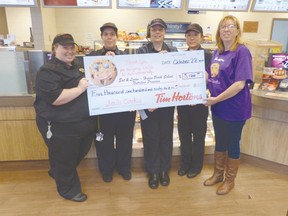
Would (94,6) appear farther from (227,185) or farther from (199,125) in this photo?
(227,185)

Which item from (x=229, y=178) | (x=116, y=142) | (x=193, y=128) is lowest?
(x=229, y=178)

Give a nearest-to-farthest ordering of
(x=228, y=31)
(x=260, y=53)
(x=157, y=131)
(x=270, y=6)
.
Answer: (x=228, y=31), (x=157, y=131), (x=260, y=53), (x=270, y=6)

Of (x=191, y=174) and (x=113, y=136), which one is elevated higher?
(x=113, y=136)

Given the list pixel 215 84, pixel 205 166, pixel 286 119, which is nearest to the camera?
pixel 215 84

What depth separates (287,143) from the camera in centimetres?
261

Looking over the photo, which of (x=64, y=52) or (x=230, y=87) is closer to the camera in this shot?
(x=64, y=52)

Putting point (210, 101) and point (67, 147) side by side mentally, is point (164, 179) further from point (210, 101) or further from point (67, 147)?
point (67, 147)

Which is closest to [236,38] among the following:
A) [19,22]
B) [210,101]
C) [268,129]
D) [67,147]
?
[210,101]

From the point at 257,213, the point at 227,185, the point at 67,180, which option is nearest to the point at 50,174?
the point at 67,180

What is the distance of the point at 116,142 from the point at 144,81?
0.71m

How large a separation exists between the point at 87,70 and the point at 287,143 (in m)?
2.14

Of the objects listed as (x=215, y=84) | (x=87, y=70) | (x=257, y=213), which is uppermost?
(x=87, y=70)

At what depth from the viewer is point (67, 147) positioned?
2.04 metres

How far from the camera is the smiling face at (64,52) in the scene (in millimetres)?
1867
